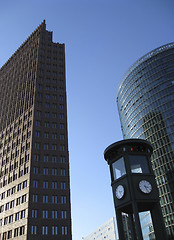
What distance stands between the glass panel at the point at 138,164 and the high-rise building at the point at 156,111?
75.5m

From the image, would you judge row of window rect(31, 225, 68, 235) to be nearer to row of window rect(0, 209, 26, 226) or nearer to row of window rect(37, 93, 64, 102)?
row of window rect(0, 209, 26, 226)

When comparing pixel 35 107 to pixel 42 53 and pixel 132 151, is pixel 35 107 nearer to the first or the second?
pixel 42 53

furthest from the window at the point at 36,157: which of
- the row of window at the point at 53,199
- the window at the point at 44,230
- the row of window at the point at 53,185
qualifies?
the window at the point at 44,230

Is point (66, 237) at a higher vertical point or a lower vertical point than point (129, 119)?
lower

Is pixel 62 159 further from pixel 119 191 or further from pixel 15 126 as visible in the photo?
pixel 119 191

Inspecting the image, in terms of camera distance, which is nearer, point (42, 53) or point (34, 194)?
point (34, 194)

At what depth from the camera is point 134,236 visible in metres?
33.4

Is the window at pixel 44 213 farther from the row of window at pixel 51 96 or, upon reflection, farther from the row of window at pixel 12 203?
the row of window at pixel 51 96

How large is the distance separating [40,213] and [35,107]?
36.4m

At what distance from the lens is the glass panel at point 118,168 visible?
32134 millimetres

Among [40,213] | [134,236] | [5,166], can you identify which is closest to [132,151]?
[134,236]

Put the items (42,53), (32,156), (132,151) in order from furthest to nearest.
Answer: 1. (42,53)
2. (32,156)
3. (132,151)

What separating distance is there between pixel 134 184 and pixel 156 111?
303ft

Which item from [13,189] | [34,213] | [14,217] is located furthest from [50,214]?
[13,189]
